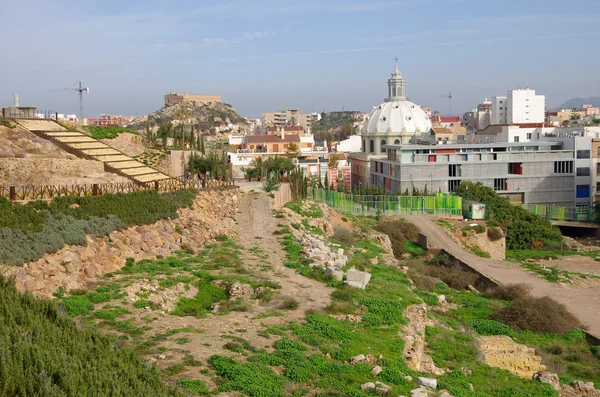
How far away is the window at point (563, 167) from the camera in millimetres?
57906

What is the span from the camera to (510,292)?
2609cm

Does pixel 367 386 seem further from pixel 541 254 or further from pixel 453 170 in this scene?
pixel 453 170

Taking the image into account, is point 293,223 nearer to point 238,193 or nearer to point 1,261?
point 238,193

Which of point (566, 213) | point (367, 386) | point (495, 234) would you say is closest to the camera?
point (367, 386)

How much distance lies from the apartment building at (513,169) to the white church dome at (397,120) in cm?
2548

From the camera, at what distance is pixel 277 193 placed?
33.2 meters

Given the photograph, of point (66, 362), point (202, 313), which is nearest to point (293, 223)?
point (202, 313)

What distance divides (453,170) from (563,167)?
9828mm

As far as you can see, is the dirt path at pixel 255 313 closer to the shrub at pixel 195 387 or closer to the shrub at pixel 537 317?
the shrub at pixel 195 387

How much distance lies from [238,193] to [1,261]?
18665mm

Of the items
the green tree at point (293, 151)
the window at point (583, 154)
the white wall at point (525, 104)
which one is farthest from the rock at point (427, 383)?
the white wall at point (525, 104)

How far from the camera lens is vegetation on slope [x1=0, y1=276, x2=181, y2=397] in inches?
333

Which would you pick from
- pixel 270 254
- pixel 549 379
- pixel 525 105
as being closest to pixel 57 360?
pixel 549 379

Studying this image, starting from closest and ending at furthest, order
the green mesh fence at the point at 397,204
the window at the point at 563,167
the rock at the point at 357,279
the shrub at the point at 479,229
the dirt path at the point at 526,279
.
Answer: the rock at the point at 357,279
the dirt path at the point at 526,279
the shrub at the point at 479,229
the green mesh fence at the point at 397,204
the window at the point at 563,167
